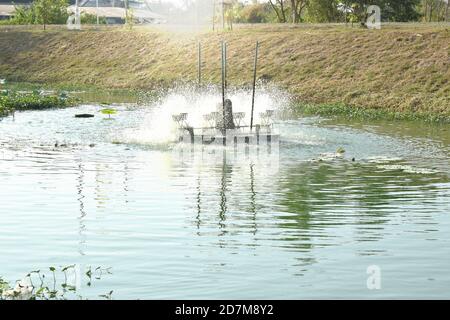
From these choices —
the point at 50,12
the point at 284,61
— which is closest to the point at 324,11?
the point at 284,61

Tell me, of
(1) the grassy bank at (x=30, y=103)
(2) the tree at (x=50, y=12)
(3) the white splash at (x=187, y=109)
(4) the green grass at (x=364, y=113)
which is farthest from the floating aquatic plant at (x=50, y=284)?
(2) the tree at (x=50, y=12)

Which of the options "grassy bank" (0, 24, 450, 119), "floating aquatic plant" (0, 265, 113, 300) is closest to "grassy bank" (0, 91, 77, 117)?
"grassy bank" (0, 24, 450, 119)

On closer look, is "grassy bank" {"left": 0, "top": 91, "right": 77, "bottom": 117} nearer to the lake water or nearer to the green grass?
the lake water

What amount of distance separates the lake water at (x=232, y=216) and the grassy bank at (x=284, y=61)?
1559 centimetres

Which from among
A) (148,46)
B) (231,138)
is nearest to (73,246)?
(231,138)

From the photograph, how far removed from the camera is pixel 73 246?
A: 1630 cm

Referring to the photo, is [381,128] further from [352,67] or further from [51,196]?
[51,196]

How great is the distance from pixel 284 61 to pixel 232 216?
41967 millimetres

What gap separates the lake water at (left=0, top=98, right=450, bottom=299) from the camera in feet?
46.7

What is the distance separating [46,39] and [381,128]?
5235 cm

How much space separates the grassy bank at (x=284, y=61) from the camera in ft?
163

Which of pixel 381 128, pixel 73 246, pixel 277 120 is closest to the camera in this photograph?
pixel 73 246

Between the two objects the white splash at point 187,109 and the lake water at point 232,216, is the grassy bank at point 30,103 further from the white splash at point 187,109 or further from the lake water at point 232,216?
the lake water at point 232,216
